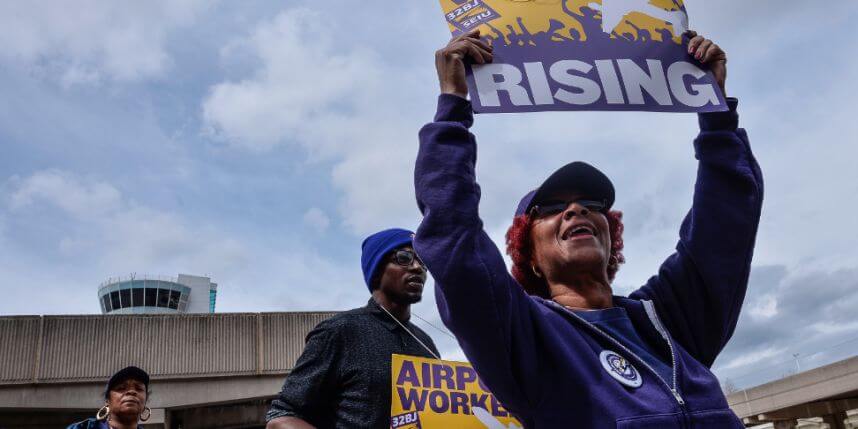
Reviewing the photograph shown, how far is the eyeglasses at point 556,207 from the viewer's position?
2387 millimetres

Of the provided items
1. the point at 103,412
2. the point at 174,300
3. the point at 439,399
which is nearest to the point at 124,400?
the point at 103,412

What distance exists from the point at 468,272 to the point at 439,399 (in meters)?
1.44

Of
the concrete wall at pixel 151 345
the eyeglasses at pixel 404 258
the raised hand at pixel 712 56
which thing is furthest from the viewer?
the concrete wall at pixel 151 345

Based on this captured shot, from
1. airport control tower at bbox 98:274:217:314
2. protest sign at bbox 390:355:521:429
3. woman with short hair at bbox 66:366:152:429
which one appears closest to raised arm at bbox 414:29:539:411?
protest sign at bbox 390:355:521:429

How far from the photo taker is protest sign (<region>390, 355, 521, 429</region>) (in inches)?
114

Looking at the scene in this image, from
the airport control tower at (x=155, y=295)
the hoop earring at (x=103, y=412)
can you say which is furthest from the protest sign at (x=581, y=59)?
the airport control tower at (x=155, y=295)

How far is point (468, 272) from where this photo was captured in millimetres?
1729

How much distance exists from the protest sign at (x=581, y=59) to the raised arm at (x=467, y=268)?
31 centimetres

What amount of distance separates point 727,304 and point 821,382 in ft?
64.1

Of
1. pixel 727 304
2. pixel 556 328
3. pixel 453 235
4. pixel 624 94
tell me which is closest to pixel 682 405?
pixel 556 328

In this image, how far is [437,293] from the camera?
186 centimetres

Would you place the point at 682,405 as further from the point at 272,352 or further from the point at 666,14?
the point at 272,352

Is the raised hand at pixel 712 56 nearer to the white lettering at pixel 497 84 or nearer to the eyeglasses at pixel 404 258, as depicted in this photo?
the white lettering at pixel 497 84

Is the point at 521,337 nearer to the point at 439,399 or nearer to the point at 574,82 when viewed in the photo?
the point at 574,82
